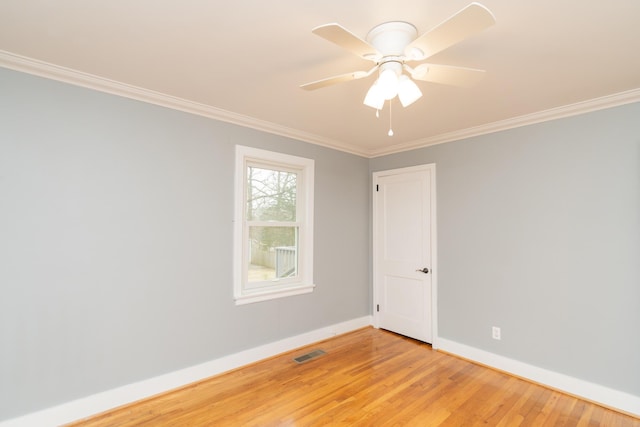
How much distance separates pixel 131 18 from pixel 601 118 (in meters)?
3.43

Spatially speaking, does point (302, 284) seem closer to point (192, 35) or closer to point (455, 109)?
point (455, 109)

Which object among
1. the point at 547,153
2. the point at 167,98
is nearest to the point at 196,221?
the point at 167,98

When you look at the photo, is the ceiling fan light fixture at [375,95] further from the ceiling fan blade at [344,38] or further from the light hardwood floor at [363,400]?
the light hardwood floor at [363,400]

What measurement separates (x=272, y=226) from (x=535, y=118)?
273 centimetres

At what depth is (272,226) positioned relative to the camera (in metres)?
3.41

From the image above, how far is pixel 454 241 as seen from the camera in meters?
3.47

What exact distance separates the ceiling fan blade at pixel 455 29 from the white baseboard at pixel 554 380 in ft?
9.61

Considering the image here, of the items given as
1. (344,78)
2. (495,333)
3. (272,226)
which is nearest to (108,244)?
(272,226)

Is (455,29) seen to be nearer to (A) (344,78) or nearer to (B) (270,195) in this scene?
(A) (344,78)

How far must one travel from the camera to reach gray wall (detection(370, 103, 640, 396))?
2.47m

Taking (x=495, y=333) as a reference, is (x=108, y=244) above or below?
above

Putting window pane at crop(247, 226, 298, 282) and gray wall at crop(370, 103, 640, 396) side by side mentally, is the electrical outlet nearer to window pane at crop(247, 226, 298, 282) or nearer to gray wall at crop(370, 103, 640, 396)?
gray wall at crop(370, 103, 640, 396)

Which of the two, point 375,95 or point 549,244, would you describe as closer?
point 375,95

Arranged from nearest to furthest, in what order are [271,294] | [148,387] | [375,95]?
[375,95] < [148,387] < [271,294]
